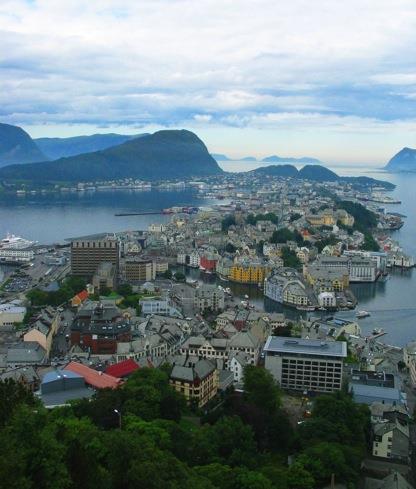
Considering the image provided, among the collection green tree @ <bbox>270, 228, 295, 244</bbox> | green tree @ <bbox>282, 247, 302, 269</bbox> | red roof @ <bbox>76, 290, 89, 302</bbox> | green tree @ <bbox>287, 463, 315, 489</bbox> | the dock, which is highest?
green tree @ <bbox>287, 463, 315, 489</bbox>

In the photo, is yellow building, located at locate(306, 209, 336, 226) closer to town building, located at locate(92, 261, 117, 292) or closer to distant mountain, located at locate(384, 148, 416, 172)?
town building, located at locate(92, 261, 117, 292)

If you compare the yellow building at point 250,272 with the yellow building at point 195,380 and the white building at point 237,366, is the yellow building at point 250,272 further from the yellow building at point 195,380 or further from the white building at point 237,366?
the yellow building at point 195,380

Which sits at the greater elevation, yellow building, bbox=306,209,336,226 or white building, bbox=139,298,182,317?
yellow building, bbox=306,209,336,226

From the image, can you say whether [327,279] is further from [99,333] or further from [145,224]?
[145,224]

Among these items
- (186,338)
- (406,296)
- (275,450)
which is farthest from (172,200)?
(275,450)

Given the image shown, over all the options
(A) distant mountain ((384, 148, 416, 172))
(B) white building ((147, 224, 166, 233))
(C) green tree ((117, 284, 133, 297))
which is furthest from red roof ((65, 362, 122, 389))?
(A) distant mountain ((384, 148, 416, 172))

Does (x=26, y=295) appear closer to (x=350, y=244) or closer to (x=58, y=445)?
(x=58, y=445)
